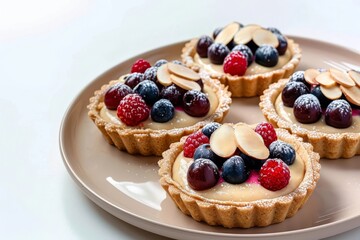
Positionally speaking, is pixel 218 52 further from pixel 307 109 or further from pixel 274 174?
pixel 274 174

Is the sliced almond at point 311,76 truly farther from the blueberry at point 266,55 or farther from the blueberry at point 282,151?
the blueberry at point 282,151

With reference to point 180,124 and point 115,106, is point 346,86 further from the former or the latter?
point 115,106

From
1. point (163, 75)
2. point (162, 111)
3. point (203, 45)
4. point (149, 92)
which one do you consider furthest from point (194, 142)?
point (203, 45)

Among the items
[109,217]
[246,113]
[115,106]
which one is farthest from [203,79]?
[109,217]

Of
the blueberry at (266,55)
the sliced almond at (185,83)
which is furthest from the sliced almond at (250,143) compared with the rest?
the blueberry at (266,55)

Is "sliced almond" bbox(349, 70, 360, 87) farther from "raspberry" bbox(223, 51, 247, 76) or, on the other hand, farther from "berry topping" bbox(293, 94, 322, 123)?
"raspberry" bbox(223, 51, 247, 76)

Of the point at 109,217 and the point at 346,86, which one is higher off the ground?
the point at 346,86
